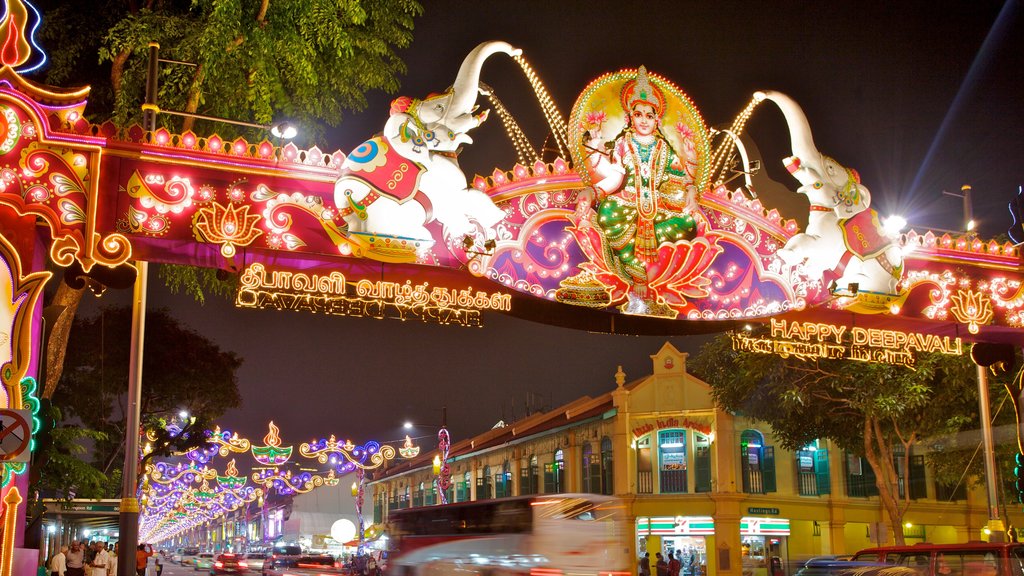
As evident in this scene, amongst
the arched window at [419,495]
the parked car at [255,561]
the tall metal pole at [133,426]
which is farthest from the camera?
the arched window at [419,495]

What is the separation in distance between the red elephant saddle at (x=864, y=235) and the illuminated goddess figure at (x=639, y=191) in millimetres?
2776

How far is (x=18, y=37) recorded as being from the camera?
13.4 m

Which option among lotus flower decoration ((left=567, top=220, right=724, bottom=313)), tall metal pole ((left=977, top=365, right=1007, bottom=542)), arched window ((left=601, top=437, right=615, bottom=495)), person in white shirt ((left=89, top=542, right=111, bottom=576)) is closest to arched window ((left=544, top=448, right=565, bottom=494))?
arched window ((left=601, top=437, right=615, bottom=495))

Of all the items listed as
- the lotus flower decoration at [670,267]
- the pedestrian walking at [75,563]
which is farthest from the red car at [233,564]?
the lotus flower decoration at [670,267]

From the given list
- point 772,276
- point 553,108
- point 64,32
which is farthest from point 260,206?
point 772,276

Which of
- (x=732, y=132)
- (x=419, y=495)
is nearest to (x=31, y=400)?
(x=732, y=132)

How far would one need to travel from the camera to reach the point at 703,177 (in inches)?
668

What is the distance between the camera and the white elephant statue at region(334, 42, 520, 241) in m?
14.7

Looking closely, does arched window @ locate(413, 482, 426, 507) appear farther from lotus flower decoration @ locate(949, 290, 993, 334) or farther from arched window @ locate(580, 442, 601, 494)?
lotus flower decoration @ locate(949, 290, 993, 334)

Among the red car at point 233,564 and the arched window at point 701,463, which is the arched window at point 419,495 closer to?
the red car at point 233,564

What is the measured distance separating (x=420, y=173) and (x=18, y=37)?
18.4 ft

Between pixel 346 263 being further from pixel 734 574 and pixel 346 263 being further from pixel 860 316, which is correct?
pixel 734 574

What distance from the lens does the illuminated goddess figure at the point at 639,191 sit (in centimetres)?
1639

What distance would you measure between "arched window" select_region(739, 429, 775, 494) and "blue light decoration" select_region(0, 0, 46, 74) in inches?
1337
